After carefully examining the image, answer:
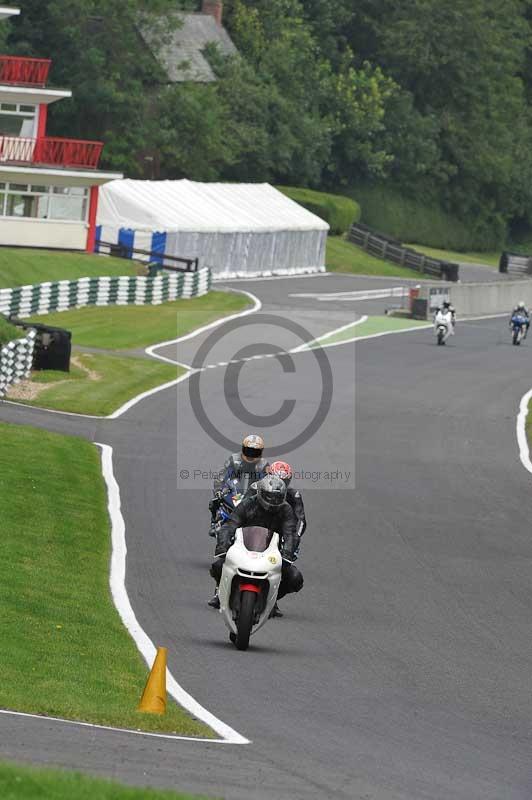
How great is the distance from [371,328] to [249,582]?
40121 millimetres

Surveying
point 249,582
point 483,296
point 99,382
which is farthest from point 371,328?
point 249,582

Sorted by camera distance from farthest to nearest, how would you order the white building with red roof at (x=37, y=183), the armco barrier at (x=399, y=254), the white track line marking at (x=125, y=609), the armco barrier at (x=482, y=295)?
the armco barrier at (x=399, y=254) → the armco barrier at (x=482, y=295) → the white building with red roof at (x=37, y=183) → the white track line marking at (x=125, y=609)

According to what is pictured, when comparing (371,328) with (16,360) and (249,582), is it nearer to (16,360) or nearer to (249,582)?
(16,360)

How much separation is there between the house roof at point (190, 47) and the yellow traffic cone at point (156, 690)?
75891 mm

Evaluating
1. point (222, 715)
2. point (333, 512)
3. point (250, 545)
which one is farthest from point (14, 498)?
point (222, 715)

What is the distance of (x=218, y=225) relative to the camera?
228 feet

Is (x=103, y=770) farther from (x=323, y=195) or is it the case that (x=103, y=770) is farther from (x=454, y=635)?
(x=323, y=195)

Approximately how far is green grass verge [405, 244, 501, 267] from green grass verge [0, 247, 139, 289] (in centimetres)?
4556

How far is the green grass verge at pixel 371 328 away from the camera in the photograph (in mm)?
49031

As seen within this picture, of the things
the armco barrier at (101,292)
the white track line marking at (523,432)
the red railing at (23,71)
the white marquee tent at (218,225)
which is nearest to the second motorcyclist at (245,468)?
the white track line marking at (523,432)

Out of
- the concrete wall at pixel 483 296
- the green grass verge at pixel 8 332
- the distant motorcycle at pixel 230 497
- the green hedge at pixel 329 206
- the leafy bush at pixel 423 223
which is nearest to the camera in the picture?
the distant motorcycle at pixel 230 497

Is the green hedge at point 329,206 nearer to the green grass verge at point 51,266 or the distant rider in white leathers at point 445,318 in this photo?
the green grass verge at point 51,266

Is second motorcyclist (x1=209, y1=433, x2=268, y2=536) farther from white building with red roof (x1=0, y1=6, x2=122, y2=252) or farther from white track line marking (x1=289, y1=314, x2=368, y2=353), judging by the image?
white building with red roof (x1=0, y1=6, x2=122, y2=252)

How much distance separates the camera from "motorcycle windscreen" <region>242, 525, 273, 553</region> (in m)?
14.6
